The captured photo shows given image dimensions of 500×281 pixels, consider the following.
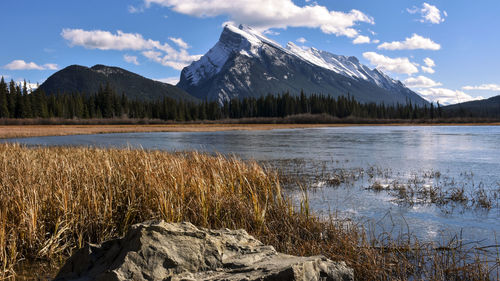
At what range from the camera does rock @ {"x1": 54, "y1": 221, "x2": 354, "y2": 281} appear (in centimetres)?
344

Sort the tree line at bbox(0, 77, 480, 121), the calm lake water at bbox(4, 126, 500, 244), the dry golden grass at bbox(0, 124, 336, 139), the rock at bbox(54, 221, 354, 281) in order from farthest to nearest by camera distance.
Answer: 1. the tree line at bbox(0, 77, 480, 121)
2. the dry golden grass at bbox(0, 124, 336, 139)
3. the calm lake water at bbox(4, 126, 500, 244)
4. the rock at bbox(54, 221, 354, 281)

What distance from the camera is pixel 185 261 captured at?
3.77 m

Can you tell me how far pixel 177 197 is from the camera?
7406 millimetres

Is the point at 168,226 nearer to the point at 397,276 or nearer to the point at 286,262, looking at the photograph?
the point at 286,262

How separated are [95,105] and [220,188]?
134166 millimetres

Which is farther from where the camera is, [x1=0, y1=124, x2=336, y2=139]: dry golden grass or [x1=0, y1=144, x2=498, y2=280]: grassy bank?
[x1=0, y1=124, x2=336, y2=139]: dry golden grass

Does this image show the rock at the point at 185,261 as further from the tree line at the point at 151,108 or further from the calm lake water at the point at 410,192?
the tree line at the point at 151,108

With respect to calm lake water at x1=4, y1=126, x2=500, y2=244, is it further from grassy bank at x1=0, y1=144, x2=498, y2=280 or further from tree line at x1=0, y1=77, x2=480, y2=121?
tree line at x1=0, y1=77, x2=480, y2=121

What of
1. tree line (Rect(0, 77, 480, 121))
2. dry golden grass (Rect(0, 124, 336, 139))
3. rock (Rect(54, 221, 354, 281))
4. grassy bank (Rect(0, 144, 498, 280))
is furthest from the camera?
tree line (Rect(0, 77, 480, 121))

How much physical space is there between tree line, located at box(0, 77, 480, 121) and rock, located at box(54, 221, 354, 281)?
→ 114m

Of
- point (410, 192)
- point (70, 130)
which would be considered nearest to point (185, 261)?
point (410, 192)

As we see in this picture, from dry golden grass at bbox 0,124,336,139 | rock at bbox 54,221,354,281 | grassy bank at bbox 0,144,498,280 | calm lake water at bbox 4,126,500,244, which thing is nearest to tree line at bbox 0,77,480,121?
dry golden grass at bbox 0,124,336,139

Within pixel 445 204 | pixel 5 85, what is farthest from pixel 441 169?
pixel 5 85

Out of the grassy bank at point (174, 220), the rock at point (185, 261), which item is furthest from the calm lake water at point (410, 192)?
the rock at point (185, 261)
